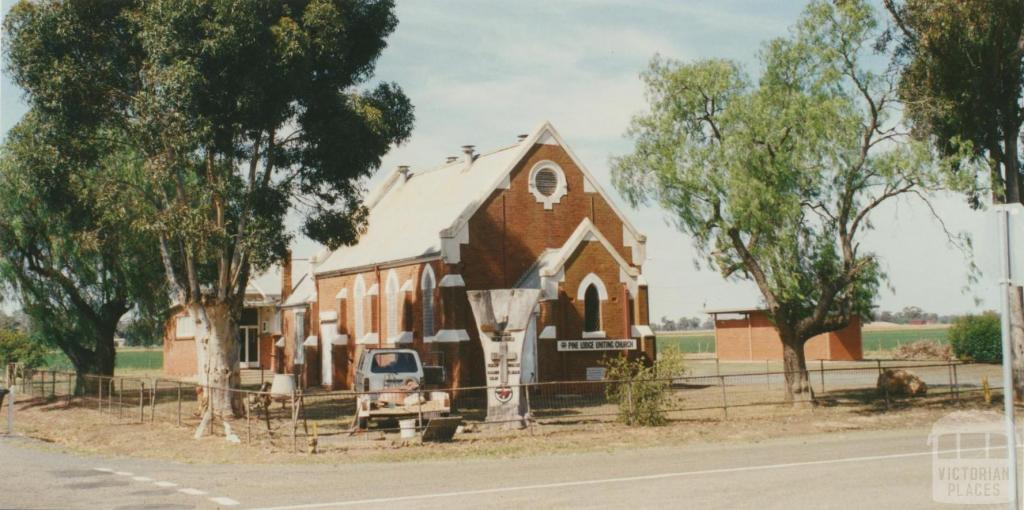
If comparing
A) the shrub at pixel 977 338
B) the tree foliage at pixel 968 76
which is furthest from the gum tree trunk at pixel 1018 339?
the shrub at pixel 977 338

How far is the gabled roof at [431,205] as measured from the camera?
3788 cm

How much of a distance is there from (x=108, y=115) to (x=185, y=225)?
450 cm

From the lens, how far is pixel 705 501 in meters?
12.9

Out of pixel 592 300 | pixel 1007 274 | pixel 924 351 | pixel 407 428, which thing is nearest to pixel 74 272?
pixel 592 300

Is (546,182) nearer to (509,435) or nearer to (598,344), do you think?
(598,344)

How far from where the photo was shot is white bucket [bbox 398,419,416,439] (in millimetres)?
22328

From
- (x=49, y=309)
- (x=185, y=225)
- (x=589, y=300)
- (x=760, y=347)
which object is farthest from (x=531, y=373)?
(x=760, y=347)

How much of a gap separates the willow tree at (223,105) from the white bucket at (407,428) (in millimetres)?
5640

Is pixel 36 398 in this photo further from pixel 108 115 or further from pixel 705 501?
pixel 705 501

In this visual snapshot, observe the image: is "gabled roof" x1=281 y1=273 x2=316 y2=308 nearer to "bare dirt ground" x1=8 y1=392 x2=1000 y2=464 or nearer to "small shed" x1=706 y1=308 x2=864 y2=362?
"bare dirt ground" x1=8 y1=392 x2=1000 y2=464

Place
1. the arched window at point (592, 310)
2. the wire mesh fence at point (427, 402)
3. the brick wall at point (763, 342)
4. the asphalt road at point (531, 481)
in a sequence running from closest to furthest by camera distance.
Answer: the asphalt road at point (531, 481) < the wire mesh fence at point (427, 402) < the arched window at point (592, 310) < the brick wall at point (763, 342)

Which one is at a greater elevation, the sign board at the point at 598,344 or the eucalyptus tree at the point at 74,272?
the eucalyptus tree at the point at 74,272

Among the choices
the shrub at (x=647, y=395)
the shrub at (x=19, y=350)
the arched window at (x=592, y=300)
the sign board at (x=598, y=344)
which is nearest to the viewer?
the shrub at (x=647, y=395)

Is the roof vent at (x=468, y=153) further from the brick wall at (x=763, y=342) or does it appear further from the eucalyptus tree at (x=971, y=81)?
the brick wall at (x=763, y=342)
